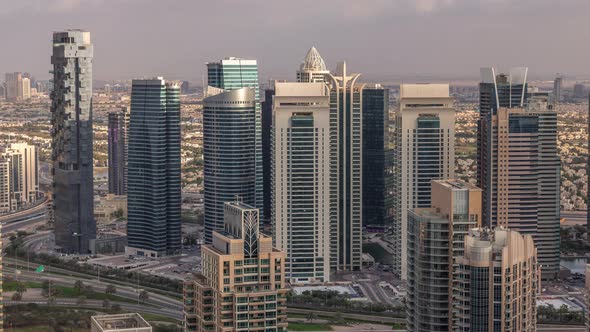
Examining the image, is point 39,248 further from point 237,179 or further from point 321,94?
point 321,94

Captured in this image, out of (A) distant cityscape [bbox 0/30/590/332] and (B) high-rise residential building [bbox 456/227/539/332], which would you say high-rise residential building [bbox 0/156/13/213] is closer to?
(A) distant cityscape [bbox 0/30/590/332]

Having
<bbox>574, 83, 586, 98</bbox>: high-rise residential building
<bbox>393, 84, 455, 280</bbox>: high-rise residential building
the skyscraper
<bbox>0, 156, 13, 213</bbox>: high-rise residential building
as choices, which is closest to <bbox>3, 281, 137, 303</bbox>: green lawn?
the skyscraper

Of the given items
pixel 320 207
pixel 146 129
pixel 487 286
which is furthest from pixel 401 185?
pixel 487 286

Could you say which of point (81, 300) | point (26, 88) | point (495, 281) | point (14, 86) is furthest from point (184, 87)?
point (495, 281)

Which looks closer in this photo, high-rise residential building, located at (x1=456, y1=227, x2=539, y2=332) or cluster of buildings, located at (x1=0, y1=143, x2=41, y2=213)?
high-rise residential building, located at (x1=456, y1=227, x2=539, y2=332)

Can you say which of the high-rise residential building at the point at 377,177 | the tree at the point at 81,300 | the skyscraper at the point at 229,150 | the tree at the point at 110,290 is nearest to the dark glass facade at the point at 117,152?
the skyscraper at the point at 229,150

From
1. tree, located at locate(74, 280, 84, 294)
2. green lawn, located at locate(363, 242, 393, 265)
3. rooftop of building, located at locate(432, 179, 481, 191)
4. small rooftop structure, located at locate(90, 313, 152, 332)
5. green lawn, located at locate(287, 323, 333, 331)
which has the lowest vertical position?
green lawn, located at locate(287, 323, 333, 331)

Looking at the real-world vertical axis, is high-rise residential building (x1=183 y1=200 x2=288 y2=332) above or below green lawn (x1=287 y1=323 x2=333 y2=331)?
above
